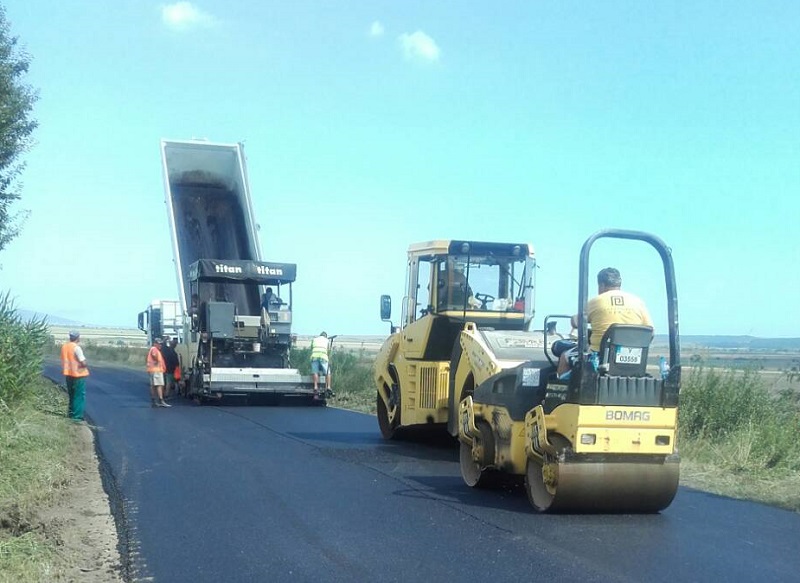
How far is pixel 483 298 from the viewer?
11766mm

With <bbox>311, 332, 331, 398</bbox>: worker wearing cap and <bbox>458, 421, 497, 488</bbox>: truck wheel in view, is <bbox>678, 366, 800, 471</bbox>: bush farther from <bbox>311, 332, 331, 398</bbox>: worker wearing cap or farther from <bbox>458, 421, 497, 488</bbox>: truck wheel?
<bbox>311, 332, 331, 398</bbox>: worker wearing cap

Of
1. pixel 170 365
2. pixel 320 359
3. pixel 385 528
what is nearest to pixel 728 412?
pixel 385 528

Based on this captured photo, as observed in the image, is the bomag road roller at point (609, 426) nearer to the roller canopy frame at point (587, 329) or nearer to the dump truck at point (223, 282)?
the roller canopy frame at point (587, 329)

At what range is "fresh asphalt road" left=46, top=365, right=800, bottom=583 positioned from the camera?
591cm

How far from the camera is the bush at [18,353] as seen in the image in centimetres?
1255

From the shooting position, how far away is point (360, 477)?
9.50 metres

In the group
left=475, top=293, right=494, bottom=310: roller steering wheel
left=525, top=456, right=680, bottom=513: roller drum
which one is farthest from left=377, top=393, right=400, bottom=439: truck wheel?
left=525, top=456, right=680, bottom=513: roller drum

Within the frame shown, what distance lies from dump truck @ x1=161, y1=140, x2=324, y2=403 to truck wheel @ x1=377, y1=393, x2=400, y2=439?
613 cm

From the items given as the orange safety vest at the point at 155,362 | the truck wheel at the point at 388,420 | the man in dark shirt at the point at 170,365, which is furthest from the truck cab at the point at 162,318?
the truck wheel at the point at 388,420

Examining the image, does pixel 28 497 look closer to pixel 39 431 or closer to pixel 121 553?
pixel 121 553

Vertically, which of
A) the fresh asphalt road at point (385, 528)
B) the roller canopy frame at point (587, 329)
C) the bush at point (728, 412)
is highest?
the roller canopy frame at point (587, 329)

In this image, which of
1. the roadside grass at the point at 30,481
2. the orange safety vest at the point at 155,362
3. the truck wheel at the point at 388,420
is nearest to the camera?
the roadside grass at the point at 30,481

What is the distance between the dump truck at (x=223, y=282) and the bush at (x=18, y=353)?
4.47m

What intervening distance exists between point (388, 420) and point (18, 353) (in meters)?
5.46
